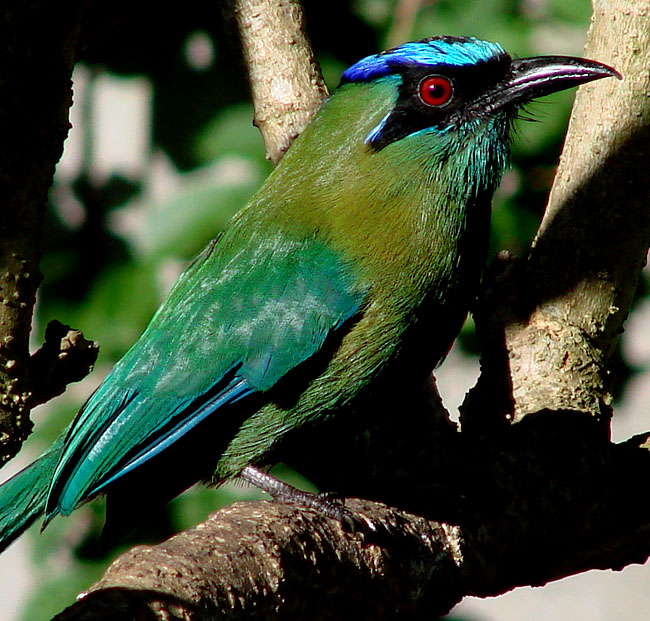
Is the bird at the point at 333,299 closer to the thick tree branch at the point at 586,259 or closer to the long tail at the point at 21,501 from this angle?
the long tail at the point at 21,501

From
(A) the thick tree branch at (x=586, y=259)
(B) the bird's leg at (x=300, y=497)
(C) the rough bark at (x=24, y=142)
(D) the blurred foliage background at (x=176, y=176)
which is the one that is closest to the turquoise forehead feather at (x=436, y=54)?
(A) the thick tree branch at (x=586, y=259)

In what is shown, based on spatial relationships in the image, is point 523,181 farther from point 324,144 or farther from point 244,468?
point 244,468

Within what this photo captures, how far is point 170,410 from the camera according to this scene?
316cm

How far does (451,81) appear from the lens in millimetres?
3178

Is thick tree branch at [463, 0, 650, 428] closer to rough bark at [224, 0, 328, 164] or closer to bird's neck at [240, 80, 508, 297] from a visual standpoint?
bird's neck at [240, 80, 508, 297]

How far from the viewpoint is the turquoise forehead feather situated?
10.3ft

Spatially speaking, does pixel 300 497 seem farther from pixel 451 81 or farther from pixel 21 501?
pixel 451 81

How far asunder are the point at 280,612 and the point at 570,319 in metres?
1.52

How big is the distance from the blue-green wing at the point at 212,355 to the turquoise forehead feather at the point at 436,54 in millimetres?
575

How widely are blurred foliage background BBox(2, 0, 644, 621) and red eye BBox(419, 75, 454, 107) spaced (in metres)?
0.49

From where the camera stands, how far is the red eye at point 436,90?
3162 millimetres

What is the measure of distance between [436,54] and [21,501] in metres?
1.82

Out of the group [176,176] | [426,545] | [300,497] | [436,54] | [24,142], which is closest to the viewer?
[24,142]

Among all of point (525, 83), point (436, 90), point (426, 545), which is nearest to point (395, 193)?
point (436, 90)
